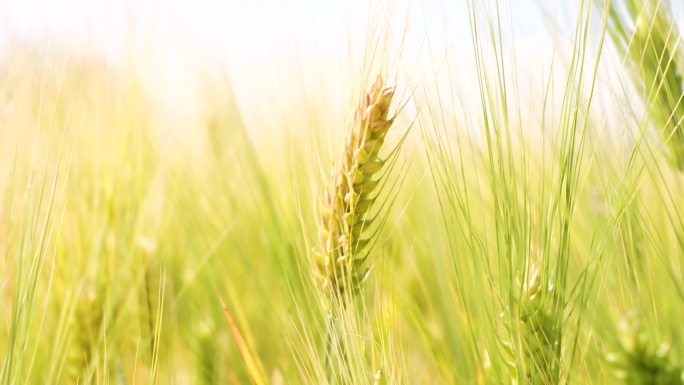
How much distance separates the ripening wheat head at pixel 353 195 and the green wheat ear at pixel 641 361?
230 mm

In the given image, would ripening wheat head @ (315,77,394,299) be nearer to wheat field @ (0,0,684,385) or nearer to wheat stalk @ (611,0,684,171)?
wheat field @ (0,0,684,385)

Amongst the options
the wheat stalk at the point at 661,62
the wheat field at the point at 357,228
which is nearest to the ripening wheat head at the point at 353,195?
the wheat field at the point at 357,228

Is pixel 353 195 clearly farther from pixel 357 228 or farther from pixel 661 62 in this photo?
pixel 661 62

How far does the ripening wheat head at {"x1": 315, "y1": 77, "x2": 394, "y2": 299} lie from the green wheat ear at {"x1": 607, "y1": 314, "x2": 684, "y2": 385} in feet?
0.75

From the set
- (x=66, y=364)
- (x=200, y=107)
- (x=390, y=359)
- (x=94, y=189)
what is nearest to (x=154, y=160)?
A: (x=94, y=189)

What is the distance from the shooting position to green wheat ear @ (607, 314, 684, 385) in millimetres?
728

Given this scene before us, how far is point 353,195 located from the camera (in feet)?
2.44

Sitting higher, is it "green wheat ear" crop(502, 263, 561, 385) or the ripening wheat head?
the ripening wheat head

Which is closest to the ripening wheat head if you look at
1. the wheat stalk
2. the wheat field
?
the wheat field

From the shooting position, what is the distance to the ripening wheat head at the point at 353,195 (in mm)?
741

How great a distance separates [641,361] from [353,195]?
28 cm

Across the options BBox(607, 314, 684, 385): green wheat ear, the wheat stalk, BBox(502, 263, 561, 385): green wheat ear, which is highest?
the wheat stalk

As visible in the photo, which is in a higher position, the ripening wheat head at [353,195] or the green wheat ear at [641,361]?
the ripening wheat head at [353,195]

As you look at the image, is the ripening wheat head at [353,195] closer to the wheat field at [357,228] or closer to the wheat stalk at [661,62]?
the wheat field at [357,228]
